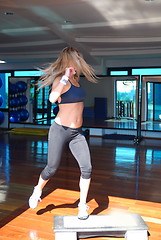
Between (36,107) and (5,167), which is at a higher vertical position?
(36,107)

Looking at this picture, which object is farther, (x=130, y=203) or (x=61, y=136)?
(x=130, y=203)

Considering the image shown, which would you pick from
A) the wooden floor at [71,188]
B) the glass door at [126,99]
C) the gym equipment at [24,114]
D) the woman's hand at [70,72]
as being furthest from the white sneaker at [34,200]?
the gym equipment at [24,114]

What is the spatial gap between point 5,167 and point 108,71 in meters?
4.93

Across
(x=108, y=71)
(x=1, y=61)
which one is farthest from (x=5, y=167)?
(x=1, y=61)

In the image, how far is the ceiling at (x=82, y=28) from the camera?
4734 mm

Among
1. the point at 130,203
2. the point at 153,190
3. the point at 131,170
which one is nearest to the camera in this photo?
the point at 130,203

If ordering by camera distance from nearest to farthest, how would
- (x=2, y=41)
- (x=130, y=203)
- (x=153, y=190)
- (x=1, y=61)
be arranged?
(x=130, y=203) → (x=153, y=190) → (x=2, y=41) → (x=1, y=61)

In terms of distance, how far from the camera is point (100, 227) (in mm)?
A: 2209

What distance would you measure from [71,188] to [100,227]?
1.42 metres

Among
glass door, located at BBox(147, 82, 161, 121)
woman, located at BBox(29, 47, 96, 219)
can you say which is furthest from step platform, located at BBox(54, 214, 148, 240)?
glass door, located at BBox(147, 82, 161, 121)

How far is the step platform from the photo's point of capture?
218 cm

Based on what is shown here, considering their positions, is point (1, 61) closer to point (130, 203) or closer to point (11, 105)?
point (11, 105)

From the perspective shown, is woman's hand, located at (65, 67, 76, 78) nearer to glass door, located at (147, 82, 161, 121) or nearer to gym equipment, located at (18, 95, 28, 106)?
glass door, located at (147, 82, 161, 121)

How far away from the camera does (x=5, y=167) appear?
4586 mm
